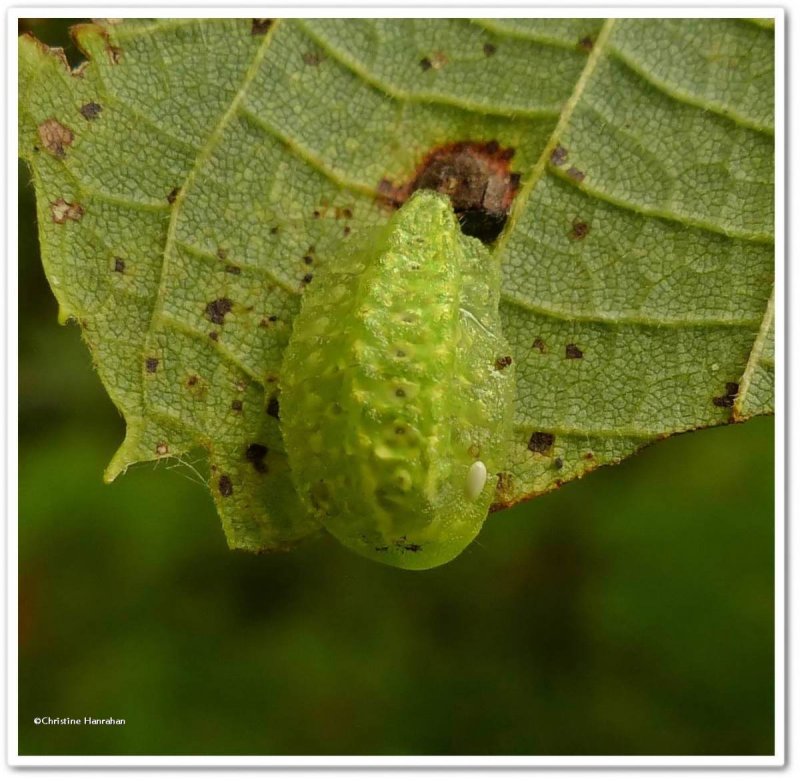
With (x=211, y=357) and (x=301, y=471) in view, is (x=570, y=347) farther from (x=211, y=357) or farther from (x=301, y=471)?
(x=211, y=357)

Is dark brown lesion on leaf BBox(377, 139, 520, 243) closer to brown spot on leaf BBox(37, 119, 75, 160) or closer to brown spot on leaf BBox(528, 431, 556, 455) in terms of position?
brown spot on leaf BBox(528, 431, 556, 455)

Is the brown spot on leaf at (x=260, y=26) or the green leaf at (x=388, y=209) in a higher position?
the brown spot on leaf at (x=260, y=26)

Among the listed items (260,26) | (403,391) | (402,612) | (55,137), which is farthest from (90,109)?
(402,612)

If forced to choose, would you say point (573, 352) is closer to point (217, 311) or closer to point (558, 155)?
point (558, 155)

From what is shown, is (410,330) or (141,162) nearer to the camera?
(410,330)

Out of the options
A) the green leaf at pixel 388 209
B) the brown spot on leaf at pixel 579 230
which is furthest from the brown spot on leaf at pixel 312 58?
the brown spot on leaf at pixel 579 230

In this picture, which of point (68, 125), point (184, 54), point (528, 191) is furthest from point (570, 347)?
point (68, 125)

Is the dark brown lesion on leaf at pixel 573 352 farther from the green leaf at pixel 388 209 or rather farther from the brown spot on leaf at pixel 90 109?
the brown spot on leaf at pixel 90 109
